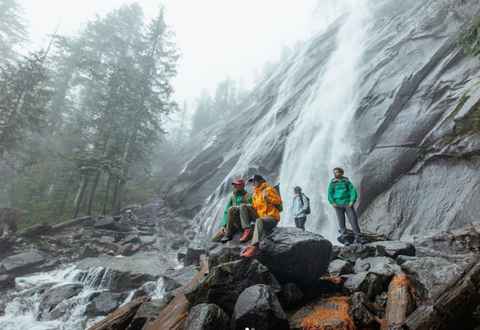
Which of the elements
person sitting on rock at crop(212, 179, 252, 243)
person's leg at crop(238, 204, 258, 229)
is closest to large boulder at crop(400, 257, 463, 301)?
person's leg at crop(238, 204, 258, 229)

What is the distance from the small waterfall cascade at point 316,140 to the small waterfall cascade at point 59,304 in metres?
7.96

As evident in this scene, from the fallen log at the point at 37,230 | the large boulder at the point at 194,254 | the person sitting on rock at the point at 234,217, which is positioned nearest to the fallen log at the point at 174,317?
the person sitting on rock at the point at 234,217

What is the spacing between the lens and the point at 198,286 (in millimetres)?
4016

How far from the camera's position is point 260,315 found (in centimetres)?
329

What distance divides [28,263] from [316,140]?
15413 mm

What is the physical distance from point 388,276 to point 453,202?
6.53 meters

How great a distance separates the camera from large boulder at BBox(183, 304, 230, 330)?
11.0 ft

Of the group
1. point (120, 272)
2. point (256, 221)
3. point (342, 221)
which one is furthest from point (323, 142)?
point (120, 272)

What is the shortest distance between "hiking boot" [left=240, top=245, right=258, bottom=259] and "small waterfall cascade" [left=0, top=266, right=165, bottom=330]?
4.36 metres

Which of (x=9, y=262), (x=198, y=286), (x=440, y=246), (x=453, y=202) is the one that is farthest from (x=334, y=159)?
(x=9, y=262)

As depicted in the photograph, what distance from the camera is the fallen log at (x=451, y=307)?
2.38 meters

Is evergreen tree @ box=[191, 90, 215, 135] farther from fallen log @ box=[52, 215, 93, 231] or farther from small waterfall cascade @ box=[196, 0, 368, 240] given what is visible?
fallen log @ box=[52, 215, 93, 231]

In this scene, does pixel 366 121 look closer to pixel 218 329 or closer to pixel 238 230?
pixel 238 230

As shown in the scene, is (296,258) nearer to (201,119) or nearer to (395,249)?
(395,249)
